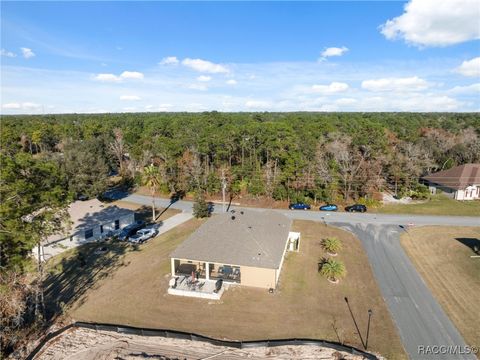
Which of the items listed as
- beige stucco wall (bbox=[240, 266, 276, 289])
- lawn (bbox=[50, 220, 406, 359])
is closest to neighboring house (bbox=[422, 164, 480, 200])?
lawn (bbox=[50, 220, 406, 359])

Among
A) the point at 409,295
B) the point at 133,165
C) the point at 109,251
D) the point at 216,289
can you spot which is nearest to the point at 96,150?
the point at 133,165

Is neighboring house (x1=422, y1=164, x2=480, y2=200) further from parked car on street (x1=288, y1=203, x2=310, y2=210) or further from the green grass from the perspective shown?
parked car on street (x1=288, y1=203, x2=310, y2=210)

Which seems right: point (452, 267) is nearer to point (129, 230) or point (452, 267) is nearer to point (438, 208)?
point (438, 208)

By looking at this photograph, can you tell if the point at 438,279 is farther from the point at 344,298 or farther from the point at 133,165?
the point at 133,165

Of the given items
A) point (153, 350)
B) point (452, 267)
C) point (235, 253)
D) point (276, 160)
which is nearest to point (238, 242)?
point (235, 253)

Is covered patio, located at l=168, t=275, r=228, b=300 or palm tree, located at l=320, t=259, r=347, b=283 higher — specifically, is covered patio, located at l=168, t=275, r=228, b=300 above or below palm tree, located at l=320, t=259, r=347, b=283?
below

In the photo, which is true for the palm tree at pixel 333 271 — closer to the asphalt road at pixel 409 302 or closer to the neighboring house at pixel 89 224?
the asphalt road at pixel 409 302

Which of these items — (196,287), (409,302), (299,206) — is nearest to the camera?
(409,302)
